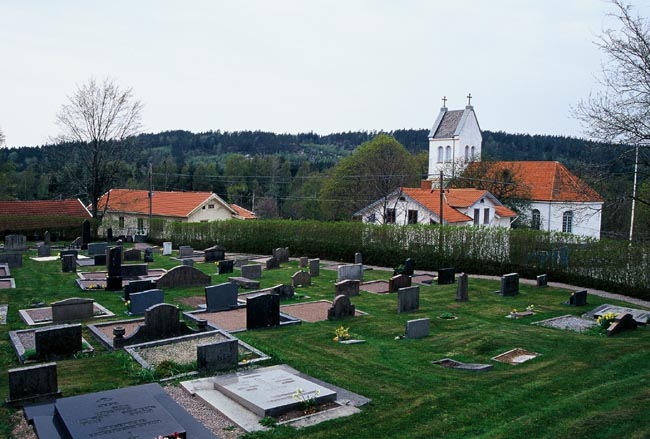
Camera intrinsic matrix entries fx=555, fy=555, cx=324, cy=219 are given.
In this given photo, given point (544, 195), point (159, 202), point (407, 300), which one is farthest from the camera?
point (159, 202)

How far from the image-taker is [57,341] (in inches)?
436

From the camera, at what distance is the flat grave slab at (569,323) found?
14.7 meters

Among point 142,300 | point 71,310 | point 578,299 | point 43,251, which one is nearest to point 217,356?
point 142,300

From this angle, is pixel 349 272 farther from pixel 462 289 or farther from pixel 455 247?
pixel 455 247

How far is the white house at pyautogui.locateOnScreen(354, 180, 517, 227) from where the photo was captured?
37656 millimetres

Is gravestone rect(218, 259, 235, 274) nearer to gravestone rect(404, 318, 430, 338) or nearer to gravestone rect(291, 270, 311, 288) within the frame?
gravestone rect(291, 270, 311, 288)

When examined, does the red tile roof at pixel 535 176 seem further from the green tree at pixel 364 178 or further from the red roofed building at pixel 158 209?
the red roofed building at pixel 158 209

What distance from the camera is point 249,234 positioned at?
113ft

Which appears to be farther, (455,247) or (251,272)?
(455,247)

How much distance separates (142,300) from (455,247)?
1599 cm

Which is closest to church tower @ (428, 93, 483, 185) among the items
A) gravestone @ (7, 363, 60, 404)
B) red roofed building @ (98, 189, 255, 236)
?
red roofed building @ (98, 189, 255, 236)

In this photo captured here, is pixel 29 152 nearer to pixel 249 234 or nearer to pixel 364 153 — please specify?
pixel 364 153

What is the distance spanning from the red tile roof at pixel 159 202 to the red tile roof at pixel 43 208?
5044 mm

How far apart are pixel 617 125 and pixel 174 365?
12197mm
